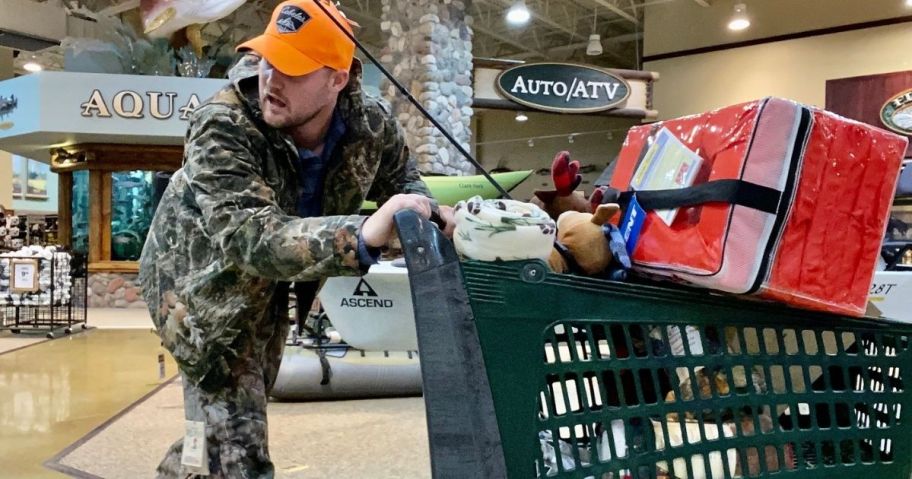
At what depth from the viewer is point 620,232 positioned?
3.79 ft

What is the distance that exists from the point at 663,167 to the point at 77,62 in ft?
37.0

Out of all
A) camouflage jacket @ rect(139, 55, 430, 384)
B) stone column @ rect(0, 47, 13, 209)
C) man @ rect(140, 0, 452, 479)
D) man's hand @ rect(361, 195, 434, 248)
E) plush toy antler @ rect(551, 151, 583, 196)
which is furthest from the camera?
stone column @ rect(0, 47, 13, 209)

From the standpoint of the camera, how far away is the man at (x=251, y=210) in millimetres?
1179

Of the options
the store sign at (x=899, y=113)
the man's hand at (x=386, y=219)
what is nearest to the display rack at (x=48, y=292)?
the man's hand at (x=386, y=219)

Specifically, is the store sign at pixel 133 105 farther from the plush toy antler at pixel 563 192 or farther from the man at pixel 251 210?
the man at pixel 251 210

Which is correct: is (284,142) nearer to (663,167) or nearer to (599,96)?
(663,167)

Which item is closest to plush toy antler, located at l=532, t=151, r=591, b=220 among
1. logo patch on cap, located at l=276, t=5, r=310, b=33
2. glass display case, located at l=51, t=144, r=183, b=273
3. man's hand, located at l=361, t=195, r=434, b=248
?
logo patch on cap, located at l=276, t=5, r=310, b=33

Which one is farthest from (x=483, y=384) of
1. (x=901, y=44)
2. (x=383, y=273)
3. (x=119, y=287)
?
(x=901, y=44)

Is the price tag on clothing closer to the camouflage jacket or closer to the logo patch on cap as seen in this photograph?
the camouflage jacket

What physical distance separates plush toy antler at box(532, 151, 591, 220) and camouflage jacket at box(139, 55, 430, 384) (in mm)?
746

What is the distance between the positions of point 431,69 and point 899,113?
23.7 feet

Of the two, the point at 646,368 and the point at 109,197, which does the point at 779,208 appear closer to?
the point at 646,368

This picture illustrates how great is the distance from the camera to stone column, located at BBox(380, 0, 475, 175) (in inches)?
322

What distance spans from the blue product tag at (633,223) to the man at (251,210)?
0.34 meters
